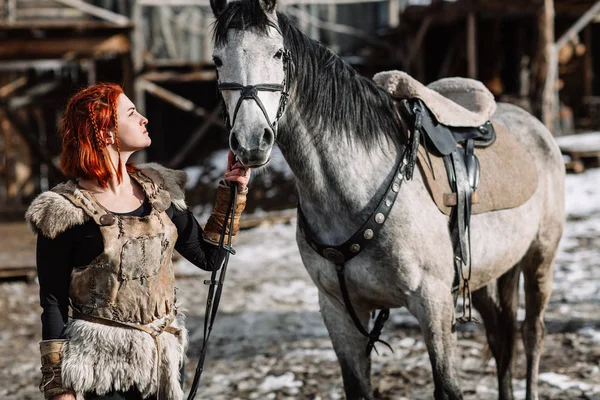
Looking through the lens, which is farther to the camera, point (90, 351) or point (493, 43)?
point (493, 43)

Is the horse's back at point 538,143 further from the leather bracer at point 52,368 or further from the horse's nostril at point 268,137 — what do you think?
the leather bracer at point 52,368

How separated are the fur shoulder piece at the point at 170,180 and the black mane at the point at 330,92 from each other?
514mm

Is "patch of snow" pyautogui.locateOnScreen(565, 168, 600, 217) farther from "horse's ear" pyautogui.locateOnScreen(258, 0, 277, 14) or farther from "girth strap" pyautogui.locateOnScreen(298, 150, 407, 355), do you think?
"horse's ear" pyautogui.locateOnScreen(258, 0, 277, 14)

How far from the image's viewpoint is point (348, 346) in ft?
10.4

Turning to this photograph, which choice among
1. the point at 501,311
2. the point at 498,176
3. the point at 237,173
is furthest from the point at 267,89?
the point at 501,311

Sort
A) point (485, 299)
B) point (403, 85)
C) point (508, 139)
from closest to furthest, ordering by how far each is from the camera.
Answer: point (403, 85) < point (508, 139) < point (485, 299)

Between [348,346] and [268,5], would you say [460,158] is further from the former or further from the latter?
[268,5]

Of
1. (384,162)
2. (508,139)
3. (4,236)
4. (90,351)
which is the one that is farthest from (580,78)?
(90,351)

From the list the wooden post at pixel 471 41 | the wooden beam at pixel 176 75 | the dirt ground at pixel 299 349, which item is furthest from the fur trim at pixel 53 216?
the wooden post at pixel 471 41

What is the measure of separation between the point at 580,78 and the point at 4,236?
1252cm

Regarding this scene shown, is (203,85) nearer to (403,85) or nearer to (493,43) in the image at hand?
(493,43)

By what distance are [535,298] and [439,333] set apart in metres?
1.38

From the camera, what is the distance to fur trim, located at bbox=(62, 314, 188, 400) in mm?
2234

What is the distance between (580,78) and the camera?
1602 centimetres
